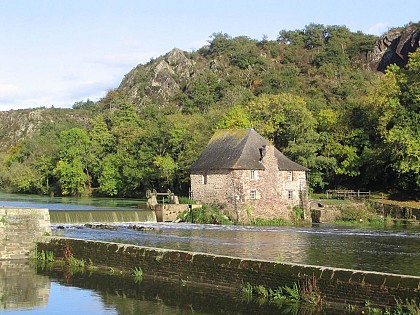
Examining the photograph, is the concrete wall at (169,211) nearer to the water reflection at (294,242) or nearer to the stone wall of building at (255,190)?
the water reflection at (294,242)

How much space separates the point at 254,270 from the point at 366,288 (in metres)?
3.53

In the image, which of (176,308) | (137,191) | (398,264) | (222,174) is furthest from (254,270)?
→ (137,191)

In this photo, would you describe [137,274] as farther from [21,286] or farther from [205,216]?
[205,216]

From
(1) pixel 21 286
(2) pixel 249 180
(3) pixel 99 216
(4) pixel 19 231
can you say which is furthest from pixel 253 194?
(1) pixel 21 286

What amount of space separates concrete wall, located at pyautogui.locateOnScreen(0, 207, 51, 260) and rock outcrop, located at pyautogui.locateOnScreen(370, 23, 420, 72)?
314 feet

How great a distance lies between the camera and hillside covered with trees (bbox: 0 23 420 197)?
5988 centimetres

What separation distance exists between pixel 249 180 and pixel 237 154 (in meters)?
2.48

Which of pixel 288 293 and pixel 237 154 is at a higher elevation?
pixel 237 154

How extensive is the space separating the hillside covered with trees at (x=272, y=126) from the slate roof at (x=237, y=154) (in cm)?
1121

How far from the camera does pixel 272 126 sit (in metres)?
63.8

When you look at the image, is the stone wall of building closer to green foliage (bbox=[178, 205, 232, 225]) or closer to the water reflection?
green foliage (bbox=[178, 205, 232, 225])

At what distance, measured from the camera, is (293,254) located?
A: 95.0ft

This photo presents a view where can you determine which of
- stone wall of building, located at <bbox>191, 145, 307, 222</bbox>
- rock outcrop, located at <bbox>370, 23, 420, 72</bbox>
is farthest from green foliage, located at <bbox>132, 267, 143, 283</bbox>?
rock outcrop, located at <bbox>370, 23, 420, 72</bbox>

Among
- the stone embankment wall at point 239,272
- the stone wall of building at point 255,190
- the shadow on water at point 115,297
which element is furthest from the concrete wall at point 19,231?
the stone wall of building at point 255,190
